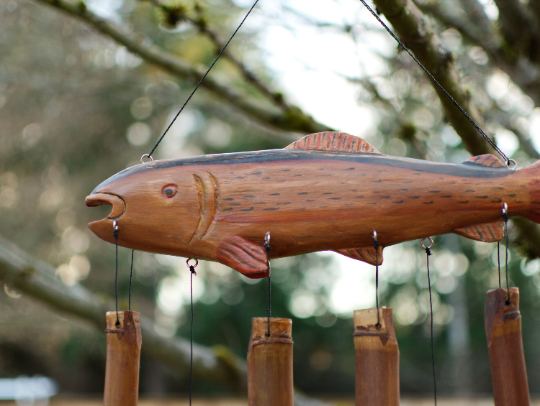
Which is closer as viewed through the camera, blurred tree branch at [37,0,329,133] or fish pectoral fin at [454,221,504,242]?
fish pectoral fin at [454,221,504,242]

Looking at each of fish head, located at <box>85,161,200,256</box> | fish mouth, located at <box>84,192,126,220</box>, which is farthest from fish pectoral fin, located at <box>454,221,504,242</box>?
fish mouth, located at <box>84,192,126,220</box>

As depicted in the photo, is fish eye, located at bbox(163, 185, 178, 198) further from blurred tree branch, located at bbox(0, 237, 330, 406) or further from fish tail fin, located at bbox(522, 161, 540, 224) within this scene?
blurred tree branch, located at bbox(0, 237, 330, 406)

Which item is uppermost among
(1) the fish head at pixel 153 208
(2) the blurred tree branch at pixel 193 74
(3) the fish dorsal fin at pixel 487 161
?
(2) the blurred tree branch at pixel 193 74

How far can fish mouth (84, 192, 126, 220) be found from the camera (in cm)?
104

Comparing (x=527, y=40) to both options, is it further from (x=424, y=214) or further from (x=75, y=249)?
(x=75, y=249)

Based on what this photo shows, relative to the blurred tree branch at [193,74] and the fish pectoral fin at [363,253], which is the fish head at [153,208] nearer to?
the fish pectoral fin at [363,253]

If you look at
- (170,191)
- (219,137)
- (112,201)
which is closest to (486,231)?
(170,191)

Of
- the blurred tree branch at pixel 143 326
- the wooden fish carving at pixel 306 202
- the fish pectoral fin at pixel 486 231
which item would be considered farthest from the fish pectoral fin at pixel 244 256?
the blurred tree branch at pixel 143 326

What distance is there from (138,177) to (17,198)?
4512mm

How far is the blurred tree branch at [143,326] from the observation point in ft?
6.73

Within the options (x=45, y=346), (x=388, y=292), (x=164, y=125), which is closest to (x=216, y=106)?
(x=164, y=125)

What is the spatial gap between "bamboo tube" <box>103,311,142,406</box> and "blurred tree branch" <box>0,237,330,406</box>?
1.05 meters

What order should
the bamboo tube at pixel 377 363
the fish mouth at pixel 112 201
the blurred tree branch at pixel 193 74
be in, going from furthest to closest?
1. the blurred tree branch at pixel 193 74
2. the fish mouth at pixel 112 201
3. the bamboo tube at pixel 377 363

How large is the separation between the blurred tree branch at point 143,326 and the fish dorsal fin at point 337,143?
135cm
